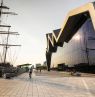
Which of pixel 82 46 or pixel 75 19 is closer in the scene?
pixel 75 19

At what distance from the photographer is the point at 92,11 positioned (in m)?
26.5

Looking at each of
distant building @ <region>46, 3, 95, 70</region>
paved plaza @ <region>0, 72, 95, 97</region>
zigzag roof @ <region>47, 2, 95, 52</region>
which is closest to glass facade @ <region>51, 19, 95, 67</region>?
distant building @ <region>46, 3, 95, 70</region>

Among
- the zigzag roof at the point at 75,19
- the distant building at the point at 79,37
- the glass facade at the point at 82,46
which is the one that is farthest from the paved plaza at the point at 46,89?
the glass facade at the point at 82,46

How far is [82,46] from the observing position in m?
37.8

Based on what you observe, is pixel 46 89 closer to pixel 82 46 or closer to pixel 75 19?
pixel 75 19

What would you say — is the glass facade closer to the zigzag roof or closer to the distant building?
the distant building

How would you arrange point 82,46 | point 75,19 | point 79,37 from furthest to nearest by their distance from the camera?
point 79,37, point 82,46, point 75,19

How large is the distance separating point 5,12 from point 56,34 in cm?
1615

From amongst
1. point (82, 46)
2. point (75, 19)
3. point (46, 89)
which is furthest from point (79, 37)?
point (46, 89)

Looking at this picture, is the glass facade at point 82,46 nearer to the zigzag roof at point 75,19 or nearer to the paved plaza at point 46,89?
the zigzag roof at point 75,19

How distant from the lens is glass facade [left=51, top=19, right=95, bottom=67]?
34469 mm

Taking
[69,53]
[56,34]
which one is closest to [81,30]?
[69,53]

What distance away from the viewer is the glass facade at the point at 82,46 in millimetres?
34469

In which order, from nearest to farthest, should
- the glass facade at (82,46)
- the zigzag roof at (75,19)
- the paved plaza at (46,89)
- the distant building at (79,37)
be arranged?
the paved plaza at (46,89) < the zigzag roof at (75,19) < the distant building at (79,37) < the glass facade at (82,46)
